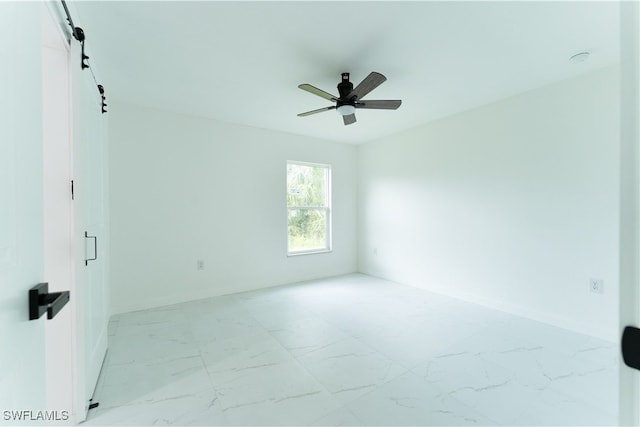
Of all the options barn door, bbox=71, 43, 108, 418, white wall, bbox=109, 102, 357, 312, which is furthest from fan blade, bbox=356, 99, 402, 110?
white wall, bbox=109, 102, 357, 312

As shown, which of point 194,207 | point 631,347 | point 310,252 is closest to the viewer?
point 631,347

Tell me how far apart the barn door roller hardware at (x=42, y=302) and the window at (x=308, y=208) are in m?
3.79

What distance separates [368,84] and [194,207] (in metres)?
Result: 2.77

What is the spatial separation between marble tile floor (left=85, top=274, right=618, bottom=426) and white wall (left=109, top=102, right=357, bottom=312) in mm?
541

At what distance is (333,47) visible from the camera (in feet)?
7.05

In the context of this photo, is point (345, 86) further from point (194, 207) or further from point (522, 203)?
point (194, 207)

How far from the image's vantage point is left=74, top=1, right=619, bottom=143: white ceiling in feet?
5.84

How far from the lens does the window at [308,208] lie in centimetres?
461

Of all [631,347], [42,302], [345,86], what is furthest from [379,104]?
[42,302]

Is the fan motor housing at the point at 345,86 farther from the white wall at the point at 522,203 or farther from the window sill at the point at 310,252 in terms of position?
the window sill at the point at 310,252

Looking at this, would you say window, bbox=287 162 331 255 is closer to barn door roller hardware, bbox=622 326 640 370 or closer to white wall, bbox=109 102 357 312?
white wall, bbox=109 102 357 312

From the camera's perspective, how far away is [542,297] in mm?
2922

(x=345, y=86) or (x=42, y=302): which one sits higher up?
(x=345, y=86)

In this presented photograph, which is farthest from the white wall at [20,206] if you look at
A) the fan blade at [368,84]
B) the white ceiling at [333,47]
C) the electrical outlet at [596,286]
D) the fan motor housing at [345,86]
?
the electrical outlet at [596,286]
